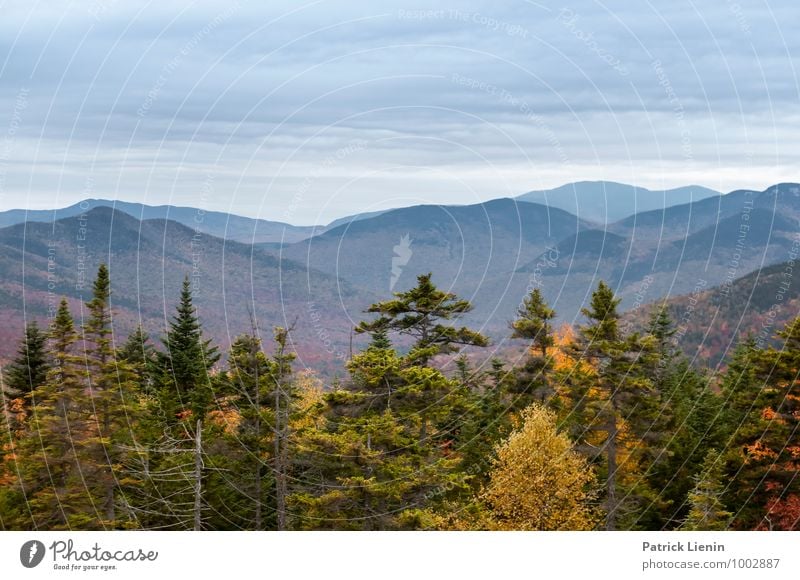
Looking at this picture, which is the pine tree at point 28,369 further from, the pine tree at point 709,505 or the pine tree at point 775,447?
the pine tree at point 775,447

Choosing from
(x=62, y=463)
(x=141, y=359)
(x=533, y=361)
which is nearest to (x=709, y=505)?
(x=533, y=361)

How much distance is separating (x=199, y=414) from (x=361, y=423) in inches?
Result: 708

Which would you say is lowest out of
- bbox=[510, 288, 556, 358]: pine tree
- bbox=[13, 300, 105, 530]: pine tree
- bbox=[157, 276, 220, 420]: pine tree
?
bbox=[13, 300, 105, 530]: pine tree

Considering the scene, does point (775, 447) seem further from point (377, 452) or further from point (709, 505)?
point (377, 452)

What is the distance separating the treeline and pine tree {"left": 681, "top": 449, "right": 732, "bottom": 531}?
16 cm

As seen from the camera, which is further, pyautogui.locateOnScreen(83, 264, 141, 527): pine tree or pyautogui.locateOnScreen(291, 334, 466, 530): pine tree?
pyautogui.locateOnScreen(83, 264, 141, 527): pine tree

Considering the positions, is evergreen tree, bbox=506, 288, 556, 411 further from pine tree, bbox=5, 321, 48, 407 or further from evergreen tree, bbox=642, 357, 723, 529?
pine tree, bbox=5, 321, 48, 407

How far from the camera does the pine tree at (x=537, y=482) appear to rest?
45.3 meters

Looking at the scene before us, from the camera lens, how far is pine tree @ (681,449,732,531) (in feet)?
131

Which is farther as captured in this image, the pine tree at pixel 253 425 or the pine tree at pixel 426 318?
the pine tree at pixel 253 425

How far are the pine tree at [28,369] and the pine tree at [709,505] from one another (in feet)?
130

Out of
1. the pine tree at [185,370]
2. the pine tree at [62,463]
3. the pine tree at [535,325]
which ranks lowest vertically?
the pine tree at [62,463]

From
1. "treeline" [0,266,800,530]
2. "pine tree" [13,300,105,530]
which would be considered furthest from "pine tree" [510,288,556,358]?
"pine tree" [13,300,105,530]

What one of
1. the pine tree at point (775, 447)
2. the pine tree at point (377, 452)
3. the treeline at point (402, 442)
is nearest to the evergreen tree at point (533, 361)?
the treeline at point (402, 442)
